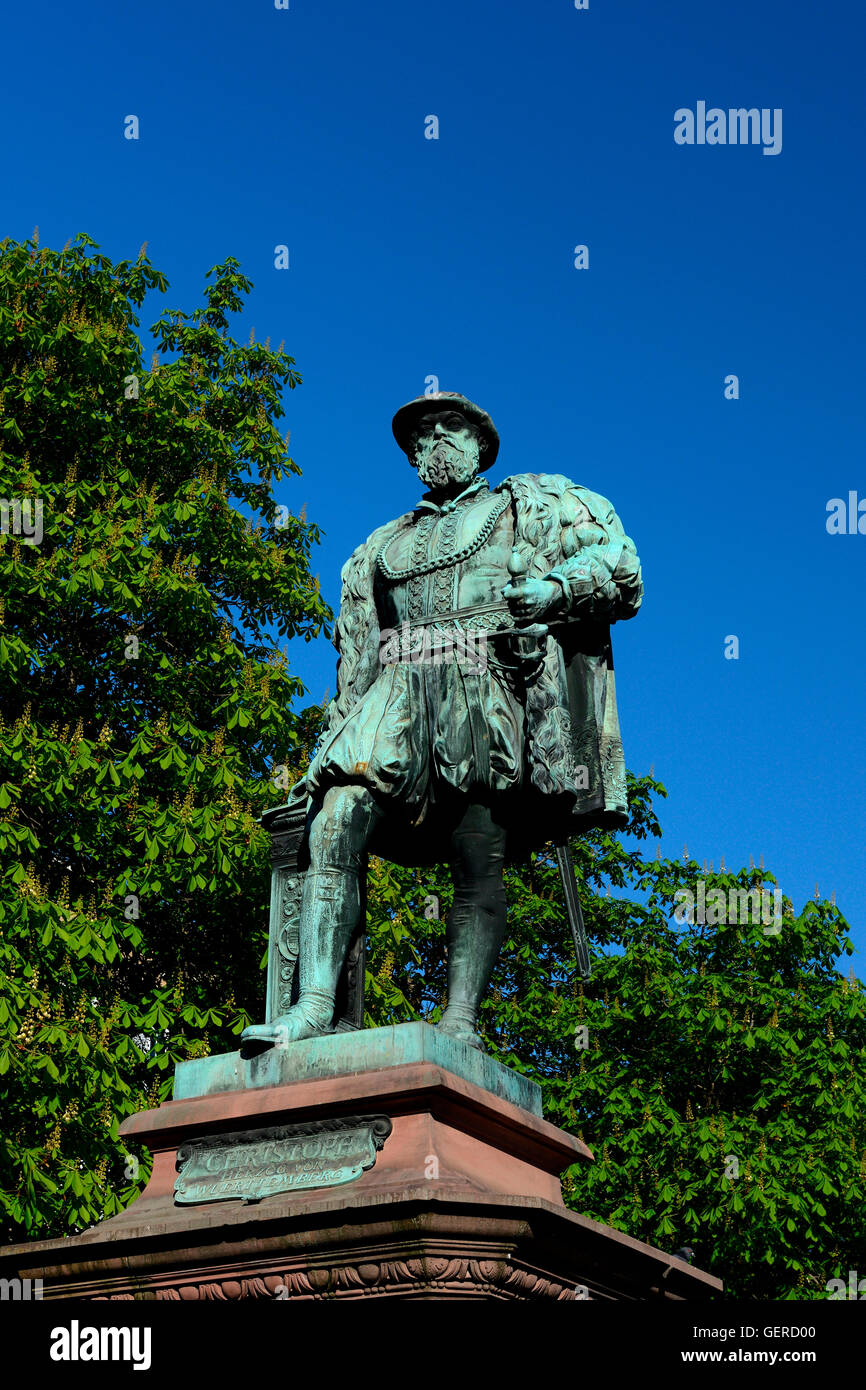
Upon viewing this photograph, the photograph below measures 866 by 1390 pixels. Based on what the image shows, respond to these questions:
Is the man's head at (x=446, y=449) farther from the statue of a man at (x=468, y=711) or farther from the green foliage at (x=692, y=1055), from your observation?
the green foliage at (x=692, y=1055)

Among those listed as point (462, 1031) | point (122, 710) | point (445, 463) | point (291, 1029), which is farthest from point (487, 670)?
point (122, 710)

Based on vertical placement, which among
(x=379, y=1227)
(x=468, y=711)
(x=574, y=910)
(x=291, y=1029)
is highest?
(x=468, y=711)

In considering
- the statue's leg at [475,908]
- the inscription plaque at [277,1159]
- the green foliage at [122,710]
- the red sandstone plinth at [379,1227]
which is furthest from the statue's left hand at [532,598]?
the green foliage at [122,710]

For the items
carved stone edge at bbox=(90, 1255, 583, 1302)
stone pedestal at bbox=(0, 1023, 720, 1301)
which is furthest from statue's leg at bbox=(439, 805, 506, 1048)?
carved stone edge at bbox=(90, 1255, 583, 1302)

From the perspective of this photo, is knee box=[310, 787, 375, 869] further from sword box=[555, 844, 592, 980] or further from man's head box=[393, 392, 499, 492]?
man's head box=[393, 392, 499, 492]

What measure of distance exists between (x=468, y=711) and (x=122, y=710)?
9504 mm

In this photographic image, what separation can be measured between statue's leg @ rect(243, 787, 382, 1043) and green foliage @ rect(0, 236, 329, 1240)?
6155 millimetres

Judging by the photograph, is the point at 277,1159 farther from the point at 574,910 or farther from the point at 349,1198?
the point at 574,910

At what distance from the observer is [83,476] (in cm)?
1658

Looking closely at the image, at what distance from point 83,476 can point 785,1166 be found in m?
11.5

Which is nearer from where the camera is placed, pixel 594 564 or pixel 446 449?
pixel 594 564

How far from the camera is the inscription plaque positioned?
5359mm

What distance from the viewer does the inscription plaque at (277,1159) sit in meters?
5.36

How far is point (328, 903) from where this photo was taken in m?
6.12
